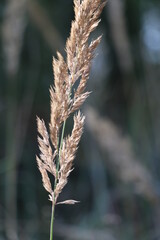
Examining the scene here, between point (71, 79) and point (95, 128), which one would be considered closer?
point (71, 79)

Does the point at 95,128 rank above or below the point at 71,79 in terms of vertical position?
above

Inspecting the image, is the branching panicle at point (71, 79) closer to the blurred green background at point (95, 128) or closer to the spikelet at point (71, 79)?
the spikelet at point (71, 79)

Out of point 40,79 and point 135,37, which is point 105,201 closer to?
point 40,79

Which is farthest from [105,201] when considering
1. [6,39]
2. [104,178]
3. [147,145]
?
[6,39]

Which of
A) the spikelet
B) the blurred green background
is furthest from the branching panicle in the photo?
the blurred green background

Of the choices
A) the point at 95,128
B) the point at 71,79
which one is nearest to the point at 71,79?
the point at 71,79

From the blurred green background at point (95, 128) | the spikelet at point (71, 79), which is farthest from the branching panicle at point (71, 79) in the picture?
the blurred green background at point (95, 128)

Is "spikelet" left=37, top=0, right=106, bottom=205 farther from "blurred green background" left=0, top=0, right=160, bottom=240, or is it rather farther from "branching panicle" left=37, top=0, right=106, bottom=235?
"blurred green background" left=0, top=0, right=160, bottom=240

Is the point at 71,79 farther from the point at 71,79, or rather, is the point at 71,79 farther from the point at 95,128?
the point at 95,128
